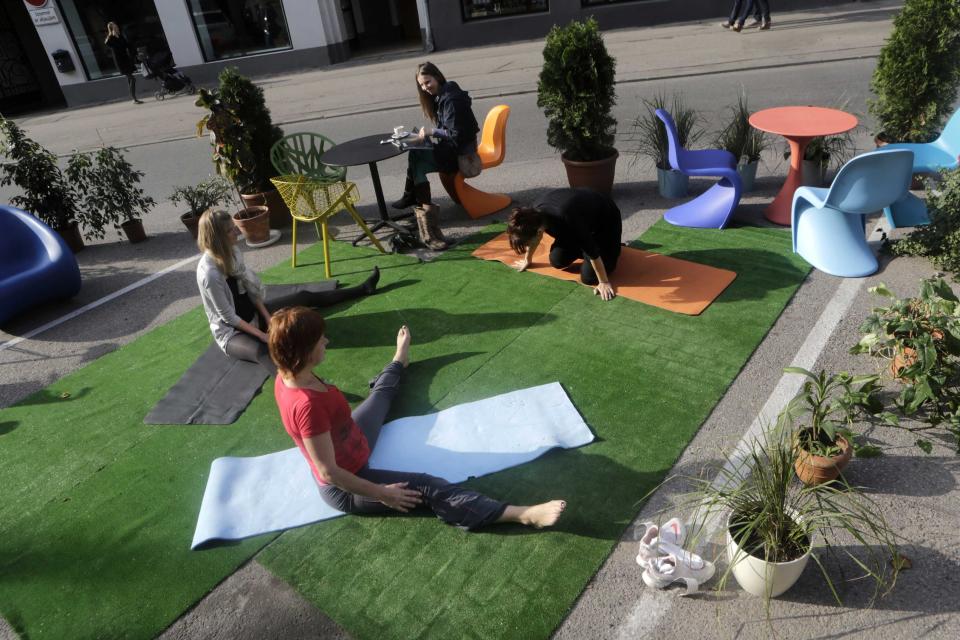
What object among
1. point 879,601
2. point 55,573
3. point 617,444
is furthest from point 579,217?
point 55,573

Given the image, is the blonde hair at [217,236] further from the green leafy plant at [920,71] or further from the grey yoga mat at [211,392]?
the green leafy plant at [920,71]

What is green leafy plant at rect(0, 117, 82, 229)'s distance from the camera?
7082mm

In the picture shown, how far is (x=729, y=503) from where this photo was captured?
277 centimetres

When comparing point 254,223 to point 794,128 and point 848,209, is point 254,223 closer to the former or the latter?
point 794,128

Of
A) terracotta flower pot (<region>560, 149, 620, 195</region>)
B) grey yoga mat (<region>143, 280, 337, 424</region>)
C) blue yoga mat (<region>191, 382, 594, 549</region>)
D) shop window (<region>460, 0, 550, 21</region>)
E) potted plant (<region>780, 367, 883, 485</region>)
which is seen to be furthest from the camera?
shop window (<region>460, 0, 550, 21</region>)

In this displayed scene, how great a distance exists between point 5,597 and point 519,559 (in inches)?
105

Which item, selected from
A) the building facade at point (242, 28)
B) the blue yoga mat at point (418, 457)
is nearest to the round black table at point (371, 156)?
the blue yoga mat at point (418, 457)

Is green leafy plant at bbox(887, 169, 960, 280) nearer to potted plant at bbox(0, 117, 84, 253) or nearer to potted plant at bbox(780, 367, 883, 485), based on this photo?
potted plant at bbox(780, 367, 883, 485)

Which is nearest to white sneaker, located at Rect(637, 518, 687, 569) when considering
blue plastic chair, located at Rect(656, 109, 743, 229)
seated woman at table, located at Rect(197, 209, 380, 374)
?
seated woman at table, located at Rect(197, 209, 380, 374)

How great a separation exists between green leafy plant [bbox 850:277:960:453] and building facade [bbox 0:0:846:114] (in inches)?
608

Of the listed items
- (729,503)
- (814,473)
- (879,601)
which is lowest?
(879,601)

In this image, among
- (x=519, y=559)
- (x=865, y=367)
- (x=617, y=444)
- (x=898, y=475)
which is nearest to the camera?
(x=519, y=559)

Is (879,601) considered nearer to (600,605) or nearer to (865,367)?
(600,605)

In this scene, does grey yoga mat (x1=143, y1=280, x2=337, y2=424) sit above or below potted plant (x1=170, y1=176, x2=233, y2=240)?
below
